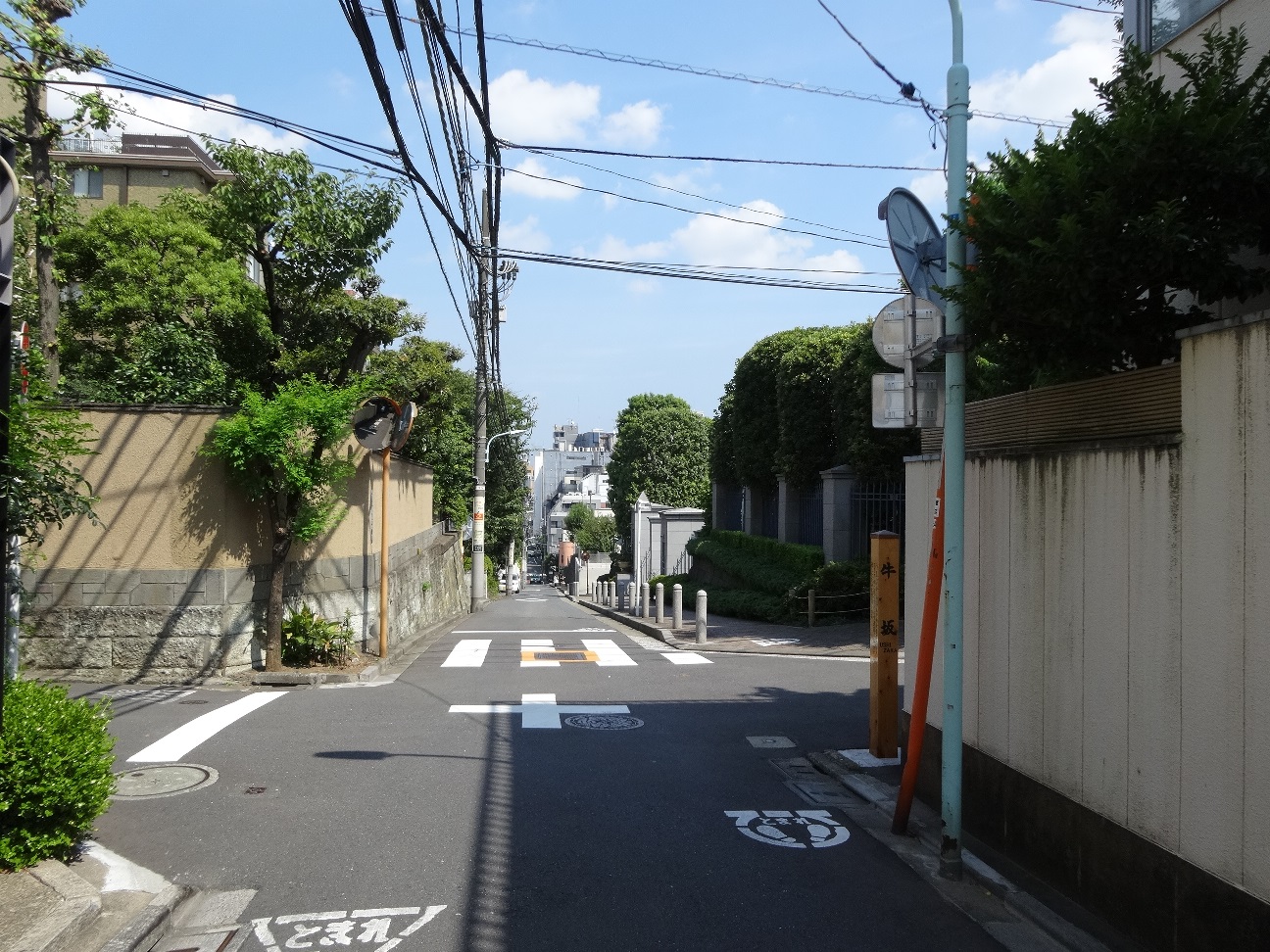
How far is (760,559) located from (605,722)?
16487mm

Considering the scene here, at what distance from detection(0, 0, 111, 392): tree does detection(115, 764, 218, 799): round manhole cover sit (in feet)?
18.0

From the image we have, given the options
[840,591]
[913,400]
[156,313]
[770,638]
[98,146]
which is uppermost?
[98,146]

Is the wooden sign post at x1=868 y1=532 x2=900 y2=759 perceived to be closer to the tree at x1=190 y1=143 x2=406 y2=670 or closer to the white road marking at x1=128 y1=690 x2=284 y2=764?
the white road marking at x1=128 y1=690 x2=284 y2=764

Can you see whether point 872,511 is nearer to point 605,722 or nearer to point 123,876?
point 605,722

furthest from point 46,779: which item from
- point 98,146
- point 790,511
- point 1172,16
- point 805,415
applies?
point 98,146

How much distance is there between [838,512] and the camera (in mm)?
20953

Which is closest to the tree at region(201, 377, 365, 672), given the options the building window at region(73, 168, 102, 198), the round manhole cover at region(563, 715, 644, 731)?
the round manhole cover at region(563, 715, 644, 731)

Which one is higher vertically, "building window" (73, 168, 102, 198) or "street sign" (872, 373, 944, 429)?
"building window" (73, 168, 102, 198)

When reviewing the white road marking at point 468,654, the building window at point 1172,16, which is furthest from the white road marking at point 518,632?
the building window at point 1172,16

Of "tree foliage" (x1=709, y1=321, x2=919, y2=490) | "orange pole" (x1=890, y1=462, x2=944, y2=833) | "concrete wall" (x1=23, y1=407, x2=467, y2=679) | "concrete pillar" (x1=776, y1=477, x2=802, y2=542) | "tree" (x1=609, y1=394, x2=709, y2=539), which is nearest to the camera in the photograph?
"orange pole" (x1=890, y1=462, x2=944, y2=833)

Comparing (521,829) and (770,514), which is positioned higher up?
(770,514)

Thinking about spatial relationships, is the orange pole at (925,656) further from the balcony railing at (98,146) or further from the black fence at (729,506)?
the balcony railing at (98,146)

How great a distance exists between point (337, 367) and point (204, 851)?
47.1ft

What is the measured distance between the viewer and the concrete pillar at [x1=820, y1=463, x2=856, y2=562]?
20.9 metres
